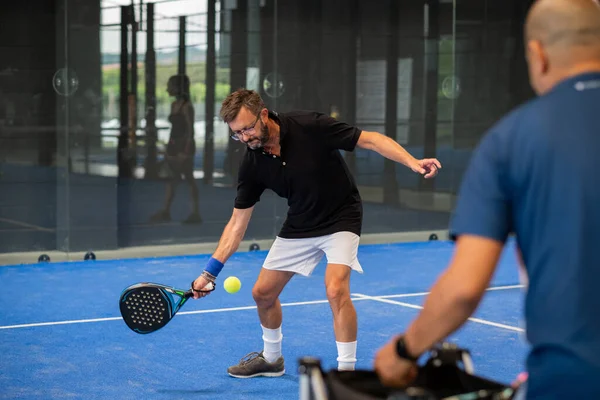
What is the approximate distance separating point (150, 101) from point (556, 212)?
838cm

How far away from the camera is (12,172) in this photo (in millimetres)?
9539

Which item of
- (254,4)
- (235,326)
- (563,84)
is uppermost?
(254,4)

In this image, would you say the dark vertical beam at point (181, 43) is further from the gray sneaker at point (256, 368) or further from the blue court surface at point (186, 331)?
the gray sneaker at point (256, 368)

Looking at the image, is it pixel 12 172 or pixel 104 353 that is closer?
pixel 104 353

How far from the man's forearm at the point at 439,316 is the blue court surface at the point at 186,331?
9.90 feet

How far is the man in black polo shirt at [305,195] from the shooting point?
16.5 ft

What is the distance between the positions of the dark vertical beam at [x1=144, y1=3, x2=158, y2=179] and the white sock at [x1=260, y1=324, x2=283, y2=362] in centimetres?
501

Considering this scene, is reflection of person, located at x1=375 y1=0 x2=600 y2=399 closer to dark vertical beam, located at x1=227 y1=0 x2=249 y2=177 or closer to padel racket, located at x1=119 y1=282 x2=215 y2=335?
padel racket, located at x1=119 y1=282 x2=215 y2=335

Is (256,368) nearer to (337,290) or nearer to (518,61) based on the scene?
(337,290)

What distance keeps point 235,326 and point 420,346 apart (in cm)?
472

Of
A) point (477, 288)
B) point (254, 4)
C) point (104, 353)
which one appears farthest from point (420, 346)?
point (254, 4)

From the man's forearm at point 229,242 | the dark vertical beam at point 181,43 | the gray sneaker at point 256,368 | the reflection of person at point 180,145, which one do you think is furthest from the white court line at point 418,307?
the dark vertical beam at point 181,43

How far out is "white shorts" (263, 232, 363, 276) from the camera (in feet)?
16.9

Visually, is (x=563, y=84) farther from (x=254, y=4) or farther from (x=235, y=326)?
(x=254, y=4)
